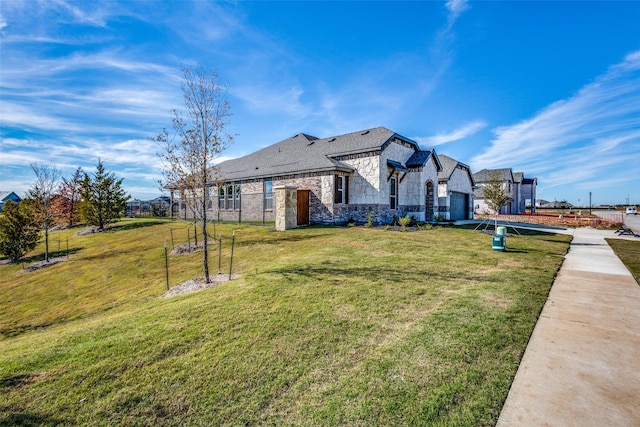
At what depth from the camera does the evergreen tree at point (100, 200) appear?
72.1ft

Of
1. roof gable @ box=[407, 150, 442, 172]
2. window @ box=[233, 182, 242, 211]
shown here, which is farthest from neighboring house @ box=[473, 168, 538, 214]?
window @ box=[233, 182, 242, 211]

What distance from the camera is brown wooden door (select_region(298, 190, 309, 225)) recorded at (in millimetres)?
17984

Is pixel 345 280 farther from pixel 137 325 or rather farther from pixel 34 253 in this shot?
pixel 34 253

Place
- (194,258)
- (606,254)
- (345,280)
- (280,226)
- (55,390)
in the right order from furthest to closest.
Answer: (280,226)
(194,258)
(606,254)
(345,280)
(55,390)

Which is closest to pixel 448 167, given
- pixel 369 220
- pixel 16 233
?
pixel 369 220

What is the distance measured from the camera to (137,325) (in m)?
4.82

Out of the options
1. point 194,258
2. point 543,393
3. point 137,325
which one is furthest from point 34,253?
point 543,393

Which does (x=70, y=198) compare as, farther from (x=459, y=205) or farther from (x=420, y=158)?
(x=459, y=205)

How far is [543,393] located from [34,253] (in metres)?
24.7

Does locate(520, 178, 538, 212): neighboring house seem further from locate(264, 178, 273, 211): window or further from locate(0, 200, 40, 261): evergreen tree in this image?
locate(0, 200, 40, 261): evergreen tree

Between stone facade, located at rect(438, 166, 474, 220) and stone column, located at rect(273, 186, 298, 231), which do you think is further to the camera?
stone facade, located at rect(438, 166, 474, 220)

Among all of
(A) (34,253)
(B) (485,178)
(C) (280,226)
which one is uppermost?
(B) (485,178)

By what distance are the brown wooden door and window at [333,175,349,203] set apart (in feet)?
6.21

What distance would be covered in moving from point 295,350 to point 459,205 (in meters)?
27.4
